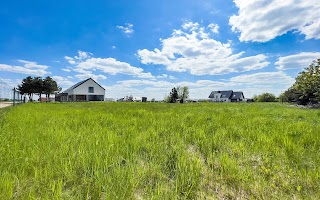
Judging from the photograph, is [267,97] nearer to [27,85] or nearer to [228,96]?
[228,96]

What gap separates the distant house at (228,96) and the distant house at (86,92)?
65999 mm

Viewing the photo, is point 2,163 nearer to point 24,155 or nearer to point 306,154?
point 24,155

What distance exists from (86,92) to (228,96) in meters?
75.7

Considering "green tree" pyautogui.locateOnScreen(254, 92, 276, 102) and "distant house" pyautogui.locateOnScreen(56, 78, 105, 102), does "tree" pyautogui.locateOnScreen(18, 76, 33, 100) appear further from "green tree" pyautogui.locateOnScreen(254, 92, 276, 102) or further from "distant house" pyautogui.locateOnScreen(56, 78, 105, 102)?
"green tree" pyautogui.locateOnScreen(254, 92, 276, 102)

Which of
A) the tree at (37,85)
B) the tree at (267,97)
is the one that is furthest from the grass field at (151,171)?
the tree at (267,97)

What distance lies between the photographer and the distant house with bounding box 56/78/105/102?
2749 inches

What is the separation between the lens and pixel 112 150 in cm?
344

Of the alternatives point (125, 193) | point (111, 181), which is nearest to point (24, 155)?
point (111, 181)

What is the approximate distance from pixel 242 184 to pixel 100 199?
181 cm

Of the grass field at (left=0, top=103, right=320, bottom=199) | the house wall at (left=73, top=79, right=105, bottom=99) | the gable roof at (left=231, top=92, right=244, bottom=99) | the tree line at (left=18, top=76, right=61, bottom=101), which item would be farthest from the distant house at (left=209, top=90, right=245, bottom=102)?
the grass field at (left=0, top=103, right=320, bottom=199)

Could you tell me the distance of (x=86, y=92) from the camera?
71250 mm

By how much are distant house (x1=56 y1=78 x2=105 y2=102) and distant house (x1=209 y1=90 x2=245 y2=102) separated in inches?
2598

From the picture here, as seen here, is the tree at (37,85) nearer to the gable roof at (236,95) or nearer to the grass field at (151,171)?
the grass field at (151,171)

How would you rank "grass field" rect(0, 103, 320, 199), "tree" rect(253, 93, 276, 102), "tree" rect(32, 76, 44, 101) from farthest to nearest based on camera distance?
"tree" rect(253, 93, 276, 102)
"tree" rect(32, 76, 44, 101)
"grass field" rect(0, 103, 320, 199)
